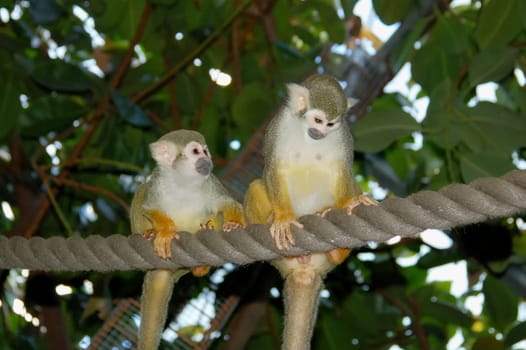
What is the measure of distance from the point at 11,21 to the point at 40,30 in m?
0.71

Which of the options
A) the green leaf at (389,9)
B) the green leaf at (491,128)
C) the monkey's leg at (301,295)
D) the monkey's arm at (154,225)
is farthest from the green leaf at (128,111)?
the green leaf at (491,128)

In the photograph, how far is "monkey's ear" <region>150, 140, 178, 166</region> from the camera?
11.3 feet

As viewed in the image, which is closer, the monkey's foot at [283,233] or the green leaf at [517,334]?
the monkey's foot at [283,233]

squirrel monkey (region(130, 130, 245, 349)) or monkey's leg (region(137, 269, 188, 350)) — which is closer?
monkey's leg (region(137, 269, 188, 350))

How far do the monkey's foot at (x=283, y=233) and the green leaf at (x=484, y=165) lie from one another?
110cm

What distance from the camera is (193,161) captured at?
3406 millimetres

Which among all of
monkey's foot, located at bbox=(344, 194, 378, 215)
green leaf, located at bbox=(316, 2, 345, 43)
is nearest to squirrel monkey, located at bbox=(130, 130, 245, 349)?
monkey's foot, located at bbox=(344, 194, 378, 215)

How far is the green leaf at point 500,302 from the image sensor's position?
185 inches

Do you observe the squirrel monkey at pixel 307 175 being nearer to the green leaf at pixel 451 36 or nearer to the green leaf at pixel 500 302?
the green leaf at pixel 451 36

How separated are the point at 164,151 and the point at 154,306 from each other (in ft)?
2.15

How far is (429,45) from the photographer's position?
4.34 meters

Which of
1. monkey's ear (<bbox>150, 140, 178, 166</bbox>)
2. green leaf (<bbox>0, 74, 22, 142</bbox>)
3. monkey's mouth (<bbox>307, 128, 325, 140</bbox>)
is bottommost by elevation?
monkey's mouth (<bbox>307, 128, 325, 140</bbox>)

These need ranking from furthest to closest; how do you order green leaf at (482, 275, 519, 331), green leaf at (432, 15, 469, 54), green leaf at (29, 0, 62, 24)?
green leaf at (482, 275, 519, 331) < green leaf at (29, 0, 62, 24) < green leaf at (432, 15, 469, 54)

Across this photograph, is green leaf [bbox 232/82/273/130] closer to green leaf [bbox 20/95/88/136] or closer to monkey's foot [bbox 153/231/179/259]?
green leaf [bbox 20/95/88/136]
